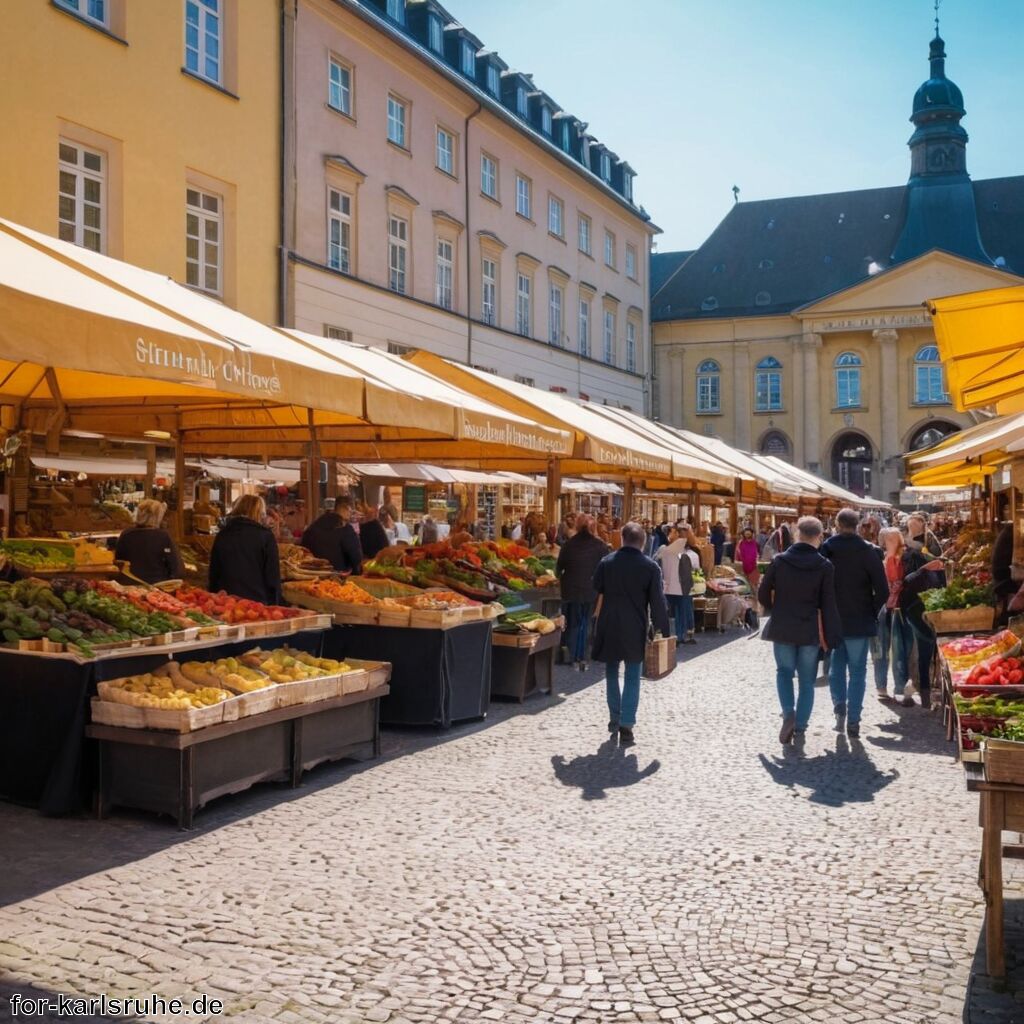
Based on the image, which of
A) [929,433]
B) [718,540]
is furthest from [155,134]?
[929,433]

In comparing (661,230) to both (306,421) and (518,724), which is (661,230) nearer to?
(306,421)

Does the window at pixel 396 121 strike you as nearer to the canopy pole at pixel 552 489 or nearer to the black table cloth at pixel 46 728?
the canopy pole at pixel 552 489

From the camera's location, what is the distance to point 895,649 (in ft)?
38.6

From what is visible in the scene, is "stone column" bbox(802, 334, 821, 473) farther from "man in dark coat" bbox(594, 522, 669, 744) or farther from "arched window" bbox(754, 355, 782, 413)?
"man in dark coat" bbox(594, 522, 669, 744)

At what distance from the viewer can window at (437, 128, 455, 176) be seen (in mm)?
28602

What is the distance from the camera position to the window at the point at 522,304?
33.1 m

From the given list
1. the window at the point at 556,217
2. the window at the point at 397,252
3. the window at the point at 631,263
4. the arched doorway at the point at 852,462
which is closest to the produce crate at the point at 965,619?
the window at the point at 397,252

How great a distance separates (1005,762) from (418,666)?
5.67 m

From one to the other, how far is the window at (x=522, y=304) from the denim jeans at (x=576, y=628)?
19.8 meters

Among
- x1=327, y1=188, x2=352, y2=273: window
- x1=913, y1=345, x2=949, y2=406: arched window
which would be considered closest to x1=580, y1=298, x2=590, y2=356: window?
→ x1=327, y1=188, x2=352, y2=273: window

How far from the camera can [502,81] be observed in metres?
33.1

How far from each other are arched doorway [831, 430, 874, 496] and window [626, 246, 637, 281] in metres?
18.6

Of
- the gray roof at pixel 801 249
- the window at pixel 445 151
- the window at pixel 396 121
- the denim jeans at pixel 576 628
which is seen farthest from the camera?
the gray roof at pixel 801 249

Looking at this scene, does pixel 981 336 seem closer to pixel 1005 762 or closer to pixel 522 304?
pixel 1005 762
